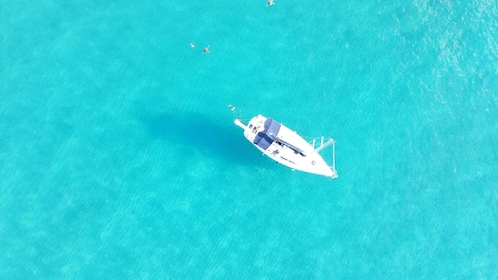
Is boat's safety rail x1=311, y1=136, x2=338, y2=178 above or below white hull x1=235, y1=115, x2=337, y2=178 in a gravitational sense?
above

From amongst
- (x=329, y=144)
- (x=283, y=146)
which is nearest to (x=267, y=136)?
(x=283, y=146)

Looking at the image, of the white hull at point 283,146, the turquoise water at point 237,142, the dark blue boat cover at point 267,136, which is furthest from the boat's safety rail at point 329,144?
the dark blue boat cover at point 267,136

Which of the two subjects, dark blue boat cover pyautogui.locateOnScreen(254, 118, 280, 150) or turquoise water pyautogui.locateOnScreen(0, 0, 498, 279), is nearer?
dark blue boat cover pyautogui.locateOnScreen(254, 118, 280, 150)

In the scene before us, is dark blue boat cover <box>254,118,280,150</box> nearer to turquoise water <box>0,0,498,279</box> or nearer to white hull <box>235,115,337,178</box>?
white hull <box>235,115,337,178</box>

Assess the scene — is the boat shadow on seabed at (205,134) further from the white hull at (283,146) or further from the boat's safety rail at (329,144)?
the boat's safety rail at (329,144)

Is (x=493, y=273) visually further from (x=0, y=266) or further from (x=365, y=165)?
(x=0, y=266)

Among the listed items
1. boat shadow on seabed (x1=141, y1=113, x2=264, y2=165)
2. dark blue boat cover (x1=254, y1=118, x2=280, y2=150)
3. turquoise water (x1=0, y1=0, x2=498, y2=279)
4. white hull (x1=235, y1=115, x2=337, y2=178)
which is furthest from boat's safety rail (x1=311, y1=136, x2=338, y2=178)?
boat shadow on seabed (x1=141, y1=113, x2=264, y2=165)
